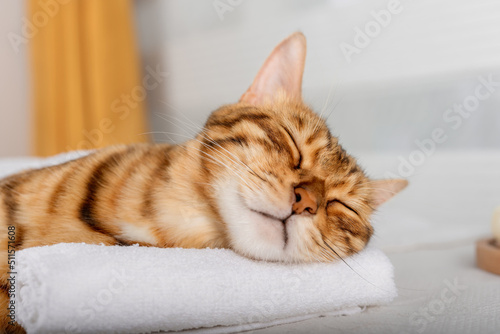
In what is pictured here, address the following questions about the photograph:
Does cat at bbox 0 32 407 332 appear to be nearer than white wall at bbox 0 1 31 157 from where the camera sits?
Yes

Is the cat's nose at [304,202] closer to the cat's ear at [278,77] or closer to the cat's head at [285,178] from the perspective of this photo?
the cat's head at [285,178]

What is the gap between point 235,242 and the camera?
0.87 m

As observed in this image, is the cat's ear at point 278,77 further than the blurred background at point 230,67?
No

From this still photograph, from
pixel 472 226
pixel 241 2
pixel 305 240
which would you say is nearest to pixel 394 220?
pixel 472 226

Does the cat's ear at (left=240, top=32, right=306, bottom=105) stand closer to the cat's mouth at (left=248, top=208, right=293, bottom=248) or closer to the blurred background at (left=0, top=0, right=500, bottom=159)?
the blurred background at (left=0, top=0, right=500, bottom=159)

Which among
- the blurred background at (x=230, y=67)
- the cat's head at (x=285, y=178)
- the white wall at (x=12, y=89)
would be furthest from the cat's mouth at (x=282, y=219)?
the white wall at (x=12, y=89)

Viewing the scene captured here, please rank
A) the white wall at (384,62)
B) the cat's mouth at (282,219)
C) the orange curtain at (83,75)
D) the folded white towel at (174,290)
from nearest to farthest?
the folded white towel at (174,290) < the cat's mouth at (282,219) < the white wall at (384,62) < the orange curtain at (83,75)

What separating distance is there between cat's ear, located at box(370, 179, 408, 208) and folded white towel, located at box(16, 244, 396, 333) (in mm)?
285

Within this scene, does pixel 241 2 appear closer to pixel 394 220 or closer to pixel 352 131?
pixel 352 131

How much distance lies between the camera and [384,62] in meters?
1.98

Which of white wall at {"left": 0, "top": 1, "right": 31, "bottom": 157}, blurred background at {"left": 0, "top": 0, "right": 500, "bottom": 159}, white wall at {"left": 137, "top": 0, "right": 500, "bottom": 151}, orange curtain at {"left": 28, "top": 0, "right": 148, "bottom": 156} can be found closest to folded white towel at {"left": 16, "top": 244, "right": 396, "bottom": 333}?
blurred background at {"left": 0, "top": 0, "right": 500, "bottom": 159}

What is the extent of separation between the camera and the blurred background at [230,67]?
5.96ft

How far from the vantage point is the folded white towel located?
64 cm

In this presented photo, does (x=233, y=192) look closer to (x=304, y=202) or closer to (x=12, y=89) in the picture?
(x=304, y=202)
